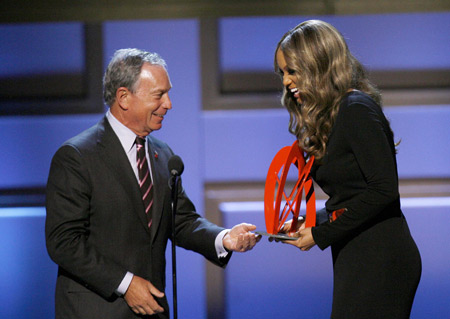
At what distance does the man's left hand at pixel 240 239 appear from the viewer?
7.09 ft

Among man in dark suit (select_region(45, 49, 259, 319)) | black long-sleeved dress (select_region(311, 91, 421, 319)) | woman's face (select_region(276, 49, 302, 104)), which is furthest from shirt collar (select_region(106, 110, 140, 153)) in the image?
black long-sleeved dress (select_region(311, 91, 421, 319))

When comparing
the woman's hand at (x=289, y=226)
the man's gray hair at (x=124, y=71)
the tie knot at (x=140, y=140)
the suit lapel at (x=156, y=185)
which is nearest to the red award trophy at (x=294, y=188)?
the woman's hand at (x=289, y=226)

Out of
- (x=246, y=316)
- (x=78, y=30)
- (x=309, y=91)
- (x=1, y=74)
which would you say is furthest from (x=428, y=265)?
(x=1, y=74)

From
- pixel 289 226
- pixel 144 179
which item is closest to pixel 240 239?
pixel 289 226

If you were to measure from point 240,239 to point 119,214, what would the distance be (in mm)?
465

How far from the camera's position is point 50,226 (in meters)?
1.93

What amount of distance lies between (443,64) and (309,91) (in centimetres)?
153

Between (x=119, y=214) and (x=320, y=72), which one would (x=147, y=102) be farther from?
(x=320, y=72)

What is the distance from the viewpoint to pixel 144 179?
6.89 feet

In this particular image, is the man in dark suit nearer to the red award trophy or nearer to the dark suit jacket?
the dark suit jacket

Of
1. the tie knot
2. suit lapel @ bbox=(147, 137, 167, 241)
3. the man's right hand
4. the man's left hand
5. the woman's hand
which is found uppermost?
the tie knot

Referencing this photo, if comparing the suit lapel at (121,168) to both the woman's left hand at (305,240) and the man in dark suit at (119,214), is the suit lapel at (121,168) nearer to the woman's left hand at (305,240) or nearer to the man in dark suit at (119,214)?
the man in dark suit at (119,214)

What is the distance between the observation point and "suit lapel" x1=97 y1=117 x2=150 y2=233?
203cm

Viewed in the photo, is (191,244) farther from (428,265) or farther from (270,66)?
(428,265)
